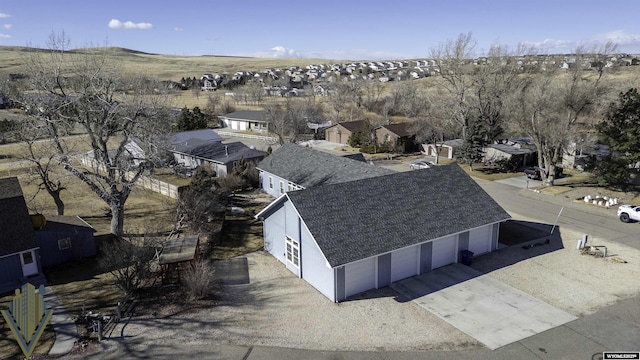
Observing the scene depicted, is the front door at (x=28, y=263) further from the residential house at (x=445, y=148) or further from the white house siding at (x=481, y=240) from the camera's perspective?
the residential house at (x=445, y=148)

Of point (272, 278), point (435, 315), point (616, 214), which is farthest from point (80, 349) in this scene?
point (616, 214)

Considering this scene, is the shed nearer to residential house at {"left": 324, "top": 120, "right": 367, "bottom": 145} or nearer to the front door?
the front door

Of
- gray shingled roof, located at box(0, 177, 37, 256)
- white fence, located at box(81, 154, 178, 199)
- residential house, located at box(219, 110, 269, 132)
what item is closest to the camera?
gray shingled roof, located at box(0, 177, 37, 256)

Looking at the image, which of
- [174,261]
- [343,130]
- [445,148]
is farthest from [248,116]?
[174,261]

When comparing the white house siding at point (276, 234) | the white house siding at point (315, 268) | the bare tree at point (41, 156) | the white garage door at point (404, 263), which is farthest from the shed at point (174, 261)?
the white garage door at point (404, 263)

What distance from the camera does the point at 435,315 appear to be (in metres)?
18.7

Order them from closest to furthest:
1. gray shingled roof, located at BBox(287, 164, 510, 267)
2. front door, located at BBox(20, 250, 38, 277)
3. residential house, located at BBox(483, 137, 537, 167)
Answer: gray shingled roof, located at BBox(287, 164, 510, 267) → front door, located at BBox(20, 250, 38, 277) → residential house, located at BBox(483, 137, 537, 167)

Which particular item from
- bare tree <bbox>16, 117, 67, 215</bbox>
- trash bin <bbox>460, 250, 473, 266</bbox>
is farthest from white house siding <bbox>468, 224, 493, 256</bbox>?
bare tree <bbox>16, 117, 67, 215</bbox>

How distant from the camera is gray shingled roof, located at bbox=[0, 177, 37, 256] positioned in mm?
21594

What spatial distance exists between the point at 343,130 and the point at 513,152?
25.6 metres

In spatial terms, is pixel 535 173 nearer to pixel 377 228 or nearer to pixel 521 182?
pixel 521 182

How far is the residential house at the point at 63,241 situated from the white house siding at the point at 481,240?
71.5ft

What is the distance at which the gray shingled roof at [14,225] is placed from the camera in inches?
850

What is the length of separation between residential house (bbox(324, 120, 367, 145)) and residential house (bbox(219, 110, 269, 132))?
13.7 meters
